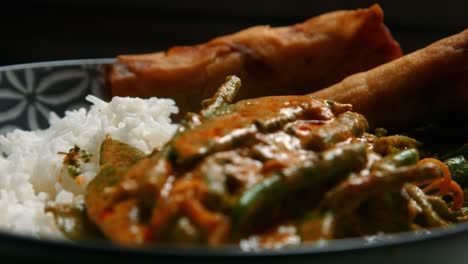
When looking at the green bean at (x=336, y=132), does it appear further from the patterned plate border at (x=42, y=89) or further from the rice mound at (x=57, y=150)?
the patterned plate border at (x=42, y=89)

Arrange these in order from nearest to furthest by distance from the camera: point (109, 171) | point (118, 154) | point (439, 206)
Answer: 1. point (109, 171)
2. point (439, 206)
3. point (118, 154)

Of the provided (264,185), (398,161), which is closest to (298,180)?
(264,185)

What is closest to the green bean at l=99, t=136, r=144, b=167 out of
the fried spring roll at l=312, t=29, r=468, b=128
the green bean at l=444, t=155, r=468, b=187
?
the fried spring roll at l=312, t=29, r=468, b=128

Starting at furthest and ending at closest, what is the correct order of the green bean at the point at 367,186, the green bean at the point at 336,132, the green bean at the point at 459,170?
1. the green bean at the point at 459,170
2. the green bean at the point at 336,132
3. the green bean at the point at 367,186

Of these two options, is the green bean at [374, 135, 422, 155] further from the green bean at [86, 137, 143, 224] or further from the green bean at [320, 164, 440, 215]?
the green bean at [86, 137, 143, 224]

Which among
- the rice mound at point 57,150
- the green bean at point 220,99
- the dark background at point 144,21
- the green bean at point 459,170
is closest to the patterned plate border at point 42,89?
the rice mound at point 57,150

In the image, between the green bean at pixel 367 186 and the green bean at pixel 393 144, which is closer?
the green bean at pixel 367 186

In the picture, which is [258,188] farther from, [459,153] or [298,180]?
[459,153]
